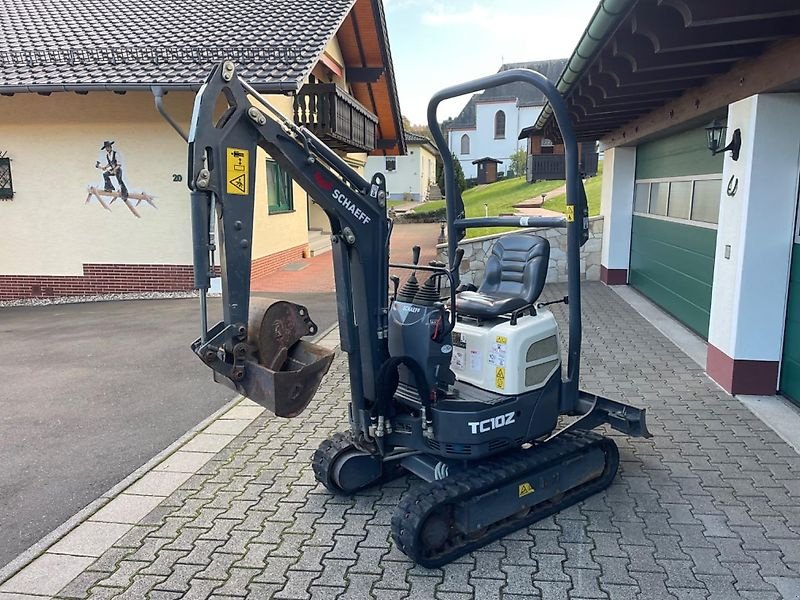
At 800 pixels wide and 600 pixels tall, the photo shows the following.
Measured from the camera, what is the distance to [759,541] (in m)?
3.40

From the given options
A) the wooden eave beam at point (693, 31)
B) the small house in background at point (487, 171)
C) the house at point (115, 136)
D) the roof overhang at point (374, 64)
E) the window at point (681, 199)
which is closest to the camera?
the wooden eave beam at point (693, 31)

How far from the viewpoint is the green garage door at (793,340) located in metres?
5.23

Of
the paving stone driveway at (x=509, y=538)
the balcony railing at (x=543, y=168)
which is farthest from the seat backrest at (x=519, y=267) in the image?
the balcony railing at (x=543, y=168)

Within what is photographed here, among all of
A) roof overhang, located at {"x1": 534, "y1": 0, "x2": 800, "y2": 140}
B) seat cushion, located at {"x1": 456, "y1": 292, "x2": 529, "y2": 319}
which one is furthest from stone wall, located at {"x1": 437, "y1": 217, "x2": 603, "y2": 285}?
seat cushion, located at {"x1": 456, "y1": 292, "x2": 529, "y2": 319}

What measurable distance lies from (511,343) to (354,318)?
0.92 meters

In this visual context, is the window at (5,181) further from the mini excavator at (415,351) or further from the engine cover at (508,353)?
the engine cover at (508,353)

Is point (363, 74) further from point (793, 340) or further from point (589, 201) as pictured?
point (793, 340)

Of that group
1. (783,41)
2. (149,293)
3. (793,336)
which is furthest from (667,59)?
(149,293)

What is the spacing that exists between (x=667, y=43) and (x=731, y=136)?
1.25 meters

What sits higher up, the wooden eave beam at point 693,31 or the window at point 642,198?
the wooden eave beam at point 693,31

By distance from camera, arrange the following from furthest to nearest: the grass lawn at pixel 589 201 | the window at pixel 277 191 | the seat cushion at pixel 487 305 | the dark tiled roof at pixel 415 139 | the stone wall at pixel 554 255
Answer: the dark tiled roof at pixel 415 139
the grass lawn at pixel 589 201
the window at pixel 277 191
the stone wall at pixel 554 255
the seat cushion at pixel 487 305

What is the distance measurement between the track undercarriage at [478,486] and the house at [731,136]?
7.83 ft

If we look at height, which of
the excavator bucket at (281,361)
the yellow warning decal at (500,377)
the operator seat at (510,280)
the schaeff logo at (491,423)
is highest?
the operator seat at (510,280)

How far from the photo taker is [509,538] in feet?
11.5
